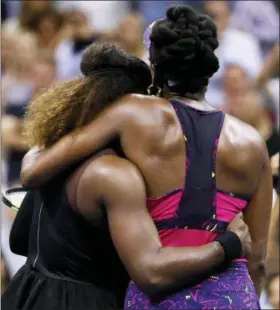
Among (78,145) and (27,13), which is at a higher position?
(78,145)

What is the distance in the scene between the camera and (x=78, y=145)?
2.06 m

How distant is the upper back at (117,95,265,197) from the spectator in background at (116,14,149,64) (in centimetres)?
271

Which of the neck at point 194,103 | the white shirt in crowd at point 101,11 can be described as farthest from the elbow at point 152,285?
the white shirt in crowd at point 101,11

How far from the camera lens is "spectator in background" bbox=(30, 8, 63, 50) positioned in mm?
5055

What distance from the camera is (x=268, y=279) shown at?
3.68 metres

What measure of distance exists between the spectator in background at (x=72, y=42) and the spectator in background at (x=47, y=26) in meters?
0.06

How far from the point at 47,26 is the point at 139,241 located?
3366 mm

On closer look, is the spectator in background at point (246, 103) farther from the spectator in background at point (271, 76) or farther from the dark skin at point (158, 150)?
the dark skin at point (158, 150)

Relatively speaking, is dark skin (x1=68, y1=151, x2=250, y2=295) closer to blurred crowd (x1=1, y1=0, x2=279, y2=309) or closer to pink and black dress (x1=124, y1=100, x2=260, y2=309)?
pink and black dress (x1=124, y1=100, x2=260, y2=309)

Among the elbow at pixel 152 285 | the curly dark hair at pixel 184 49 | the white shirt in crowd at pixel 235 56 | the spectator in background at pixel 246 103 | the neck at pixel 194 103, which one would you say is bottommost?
the spectator in background at pixel 246 103

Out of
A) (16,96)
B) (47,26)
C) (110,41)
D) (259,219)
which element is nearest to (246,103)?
(110,41)

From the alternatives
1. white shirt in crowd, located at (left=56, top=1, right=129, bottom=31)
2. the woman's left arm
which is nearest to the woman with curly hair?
the woman's left arm

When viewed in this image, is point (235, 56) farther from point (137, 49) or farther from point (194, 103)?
point (194, 103)

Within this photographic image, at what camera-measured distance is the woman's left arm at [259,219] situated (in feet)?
7.10
